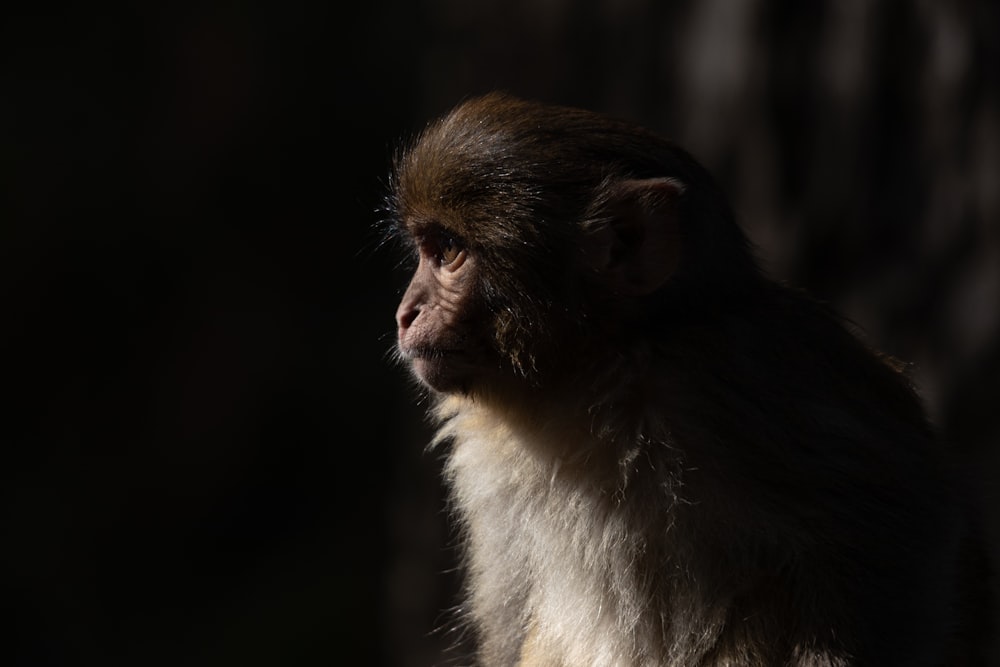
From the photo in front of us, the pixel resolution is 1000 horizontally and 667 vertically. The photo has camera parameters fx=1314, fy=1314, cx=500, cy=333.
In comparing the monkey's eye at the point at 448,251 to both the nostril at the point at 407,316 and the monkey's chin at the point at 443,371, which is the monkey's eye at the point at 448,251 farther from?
the monkey's chin at the point at 443,371

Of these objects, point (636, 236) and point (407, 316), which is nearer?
point (636, 236)

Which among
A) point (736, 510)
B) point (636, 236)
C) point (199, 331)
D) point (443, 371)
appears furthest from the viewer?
point (199, 331)

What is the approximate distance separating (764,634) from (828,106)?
4.05m

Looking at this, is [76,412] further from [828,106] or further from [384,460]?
[828,106]

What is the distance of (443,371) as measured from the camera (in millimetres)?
4363

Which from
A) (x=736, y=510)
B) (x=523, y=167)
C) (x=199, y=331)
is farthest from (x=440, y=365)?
(x=199, y=331)

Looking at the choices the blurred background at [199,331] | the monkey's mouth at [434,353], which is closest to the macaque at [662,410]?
the monkey's mouth at [434,353]

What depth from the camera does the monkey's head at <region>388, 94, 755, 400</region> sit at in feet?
13.9

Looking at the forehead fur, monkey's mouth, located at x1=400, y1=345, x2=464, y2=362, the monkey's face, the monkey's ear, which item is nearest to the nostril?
the monkey's face

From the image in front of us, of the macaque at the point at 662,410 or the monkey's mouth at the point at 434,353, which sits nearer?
the macaque at the point at 662,410

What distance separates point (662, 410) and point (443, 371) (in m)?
0.74

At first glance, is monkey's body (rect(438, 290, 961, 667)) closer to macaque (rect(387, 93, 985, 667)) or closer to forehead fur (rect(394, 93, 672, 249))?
macaque (rect(387, 93, 985, 667))

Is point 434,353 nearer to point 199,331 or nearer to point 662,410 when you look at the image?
point 662,410

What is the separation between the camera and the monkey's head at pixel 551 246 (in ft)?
13.9
